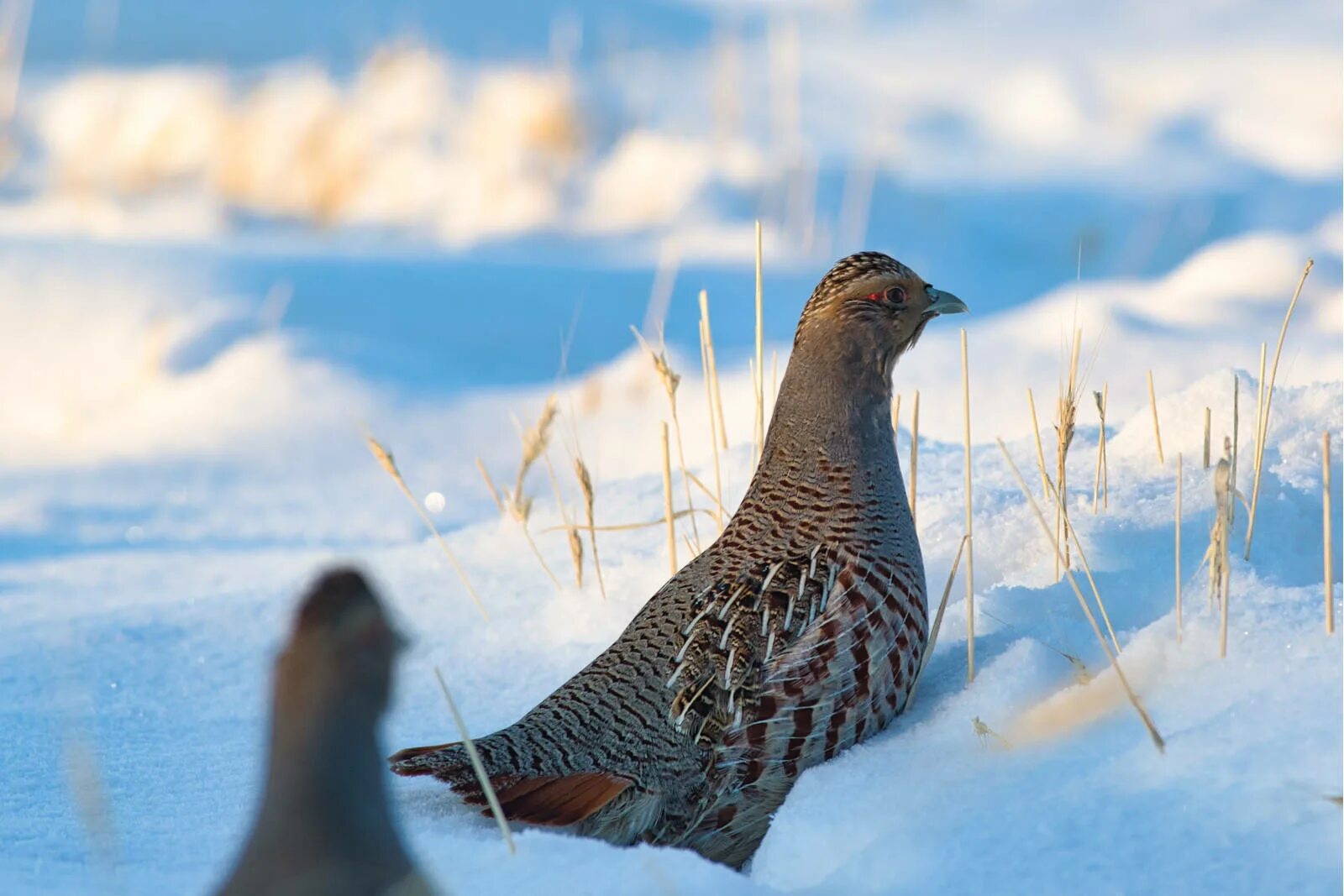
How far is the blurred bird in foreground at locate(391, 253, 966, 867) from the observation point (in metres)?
2.28

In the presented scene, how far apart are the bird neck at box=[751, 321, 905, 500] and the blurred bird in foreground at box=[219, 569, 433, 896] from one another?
1.46 metres

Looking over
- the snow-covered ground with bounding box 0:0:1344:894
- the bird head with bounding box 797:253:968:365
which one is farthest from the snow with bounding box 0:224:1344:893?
the bird head with bounding box 797:253:968:365

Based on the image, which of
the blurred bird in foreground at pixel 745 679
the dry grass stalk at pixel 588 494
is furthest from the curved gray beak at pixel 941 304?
the dry grass stalk at pixel 588 494

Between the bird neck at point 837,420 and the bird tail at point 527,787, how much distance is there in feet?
2.19

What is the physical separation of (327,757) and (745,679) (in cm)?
125

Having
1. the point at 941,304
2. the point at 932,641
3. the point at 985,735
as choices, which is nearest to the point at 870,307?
the point at 941,304

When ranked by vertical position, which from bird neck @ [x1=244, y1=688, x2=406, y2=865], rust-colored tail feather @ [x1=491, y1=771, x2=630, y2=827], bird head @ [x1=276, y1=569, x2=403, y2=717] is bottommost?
rust-colored tail feather @ [x1=491, y1=771, x2=630, y2=827]

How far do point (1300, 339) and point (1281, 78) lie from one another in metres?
6.97

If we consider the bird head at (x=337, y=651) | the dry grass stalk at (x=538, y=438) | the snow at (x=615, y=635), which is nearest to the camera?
the bird head at (x=337, y=651)

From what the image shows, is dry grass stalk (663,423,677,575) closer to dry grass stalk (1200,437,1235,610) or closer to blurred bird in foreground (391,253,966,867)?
blurred bird in foreground (391,253,966,867)

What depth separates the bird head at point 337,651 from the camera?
1.14 metres

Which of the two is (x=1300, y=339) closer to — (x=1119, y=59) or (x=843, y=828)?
(x=843, y=828)

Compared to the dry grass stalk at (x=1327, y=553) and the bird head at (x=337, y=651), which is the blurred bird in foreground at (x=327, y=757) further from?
the dry grass stalk at (x=1327, y=553)

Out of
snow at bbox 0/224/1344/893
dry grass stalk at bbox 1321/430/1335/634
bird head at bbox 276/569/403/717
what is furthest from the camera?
dry grass stalk at bbox 1321/430/1335/634
